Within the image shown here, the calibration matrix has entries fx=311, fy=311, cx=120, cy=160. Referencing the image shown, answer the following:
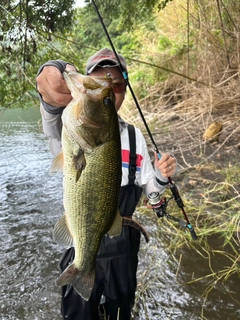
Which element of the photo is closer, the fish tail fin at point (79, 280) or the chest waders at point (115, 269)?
the fish tail fin at point (79, 280)

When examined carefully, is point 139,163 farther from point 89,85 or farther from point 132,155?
point 89,85

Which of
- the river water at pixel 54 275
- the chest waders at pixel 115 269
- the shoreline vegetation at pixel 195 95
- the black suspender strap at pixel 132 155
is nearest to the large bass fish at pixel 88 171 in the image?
the chest waders at pixel 115 269

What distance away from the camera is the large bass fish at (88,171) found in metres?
1.45

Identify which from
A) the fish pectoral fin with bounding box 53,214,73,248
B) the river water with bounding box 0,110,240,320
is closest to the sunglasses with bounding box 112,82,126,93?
the fish pectoral fin with bounding box 53,214,73,248

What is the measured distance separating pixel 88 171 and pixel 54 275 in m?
2.63

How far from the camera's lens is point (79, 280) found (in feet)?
5.90

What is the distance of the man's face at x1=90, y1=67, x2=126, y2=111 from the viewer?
7.16 feet

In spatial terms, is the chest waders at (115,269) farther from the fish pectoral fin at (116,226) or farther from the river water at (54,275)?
the river water at (54,275)

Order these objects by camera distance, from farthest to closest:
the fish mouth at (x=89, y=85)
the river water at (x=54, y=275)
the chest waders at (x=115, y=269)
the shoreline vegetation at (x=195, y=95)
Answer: the shoreline vegetation at (x=195, y=95) < the river water at (x=54, y=275) < the chest waders at (x=115, y=269) < the fish mouth at (x=89, y=85)

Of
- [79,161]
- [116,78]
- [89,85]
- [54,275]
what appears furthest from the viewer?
[54,275]

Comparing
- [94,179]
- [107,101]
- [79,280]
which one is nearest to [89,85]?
[107,101]

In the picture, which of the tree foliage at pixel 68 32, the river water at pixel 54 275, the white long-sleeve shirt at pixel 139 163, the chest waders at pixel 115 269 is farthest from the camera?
the tree foliage at pixel 68 32

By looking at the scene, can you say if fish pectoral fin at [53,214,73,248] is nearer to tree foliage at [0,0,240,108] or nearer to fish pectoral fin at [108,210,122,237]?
fish pectoral fin at [108,210,122,237]

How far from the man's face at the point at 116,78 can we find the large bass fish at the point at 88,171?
0.68m
